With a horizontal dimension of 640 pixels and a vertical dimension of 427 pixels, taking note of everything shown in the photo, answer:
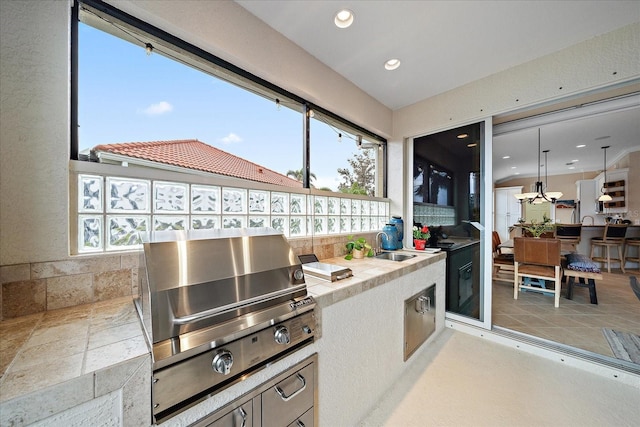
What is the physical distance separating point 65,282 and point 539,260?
4.69 meters

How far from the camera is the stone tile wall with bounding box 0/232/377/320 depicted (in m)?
0.91

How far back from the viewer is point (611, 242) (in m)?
4.64

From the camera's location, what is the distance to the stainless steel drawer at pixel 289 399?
0.93 meters

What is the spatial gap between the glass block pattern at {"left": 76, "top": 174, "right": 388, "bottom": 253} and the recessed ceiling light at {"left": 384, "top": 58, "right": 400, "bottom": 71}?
4.55ft

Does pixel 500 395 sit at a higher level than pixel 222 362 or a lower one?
lower

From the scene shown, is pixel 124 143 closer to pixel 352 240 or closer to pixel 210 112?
pixel 210 112

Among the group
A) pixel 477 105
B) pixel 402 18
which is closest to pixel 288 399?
pixel 402 18

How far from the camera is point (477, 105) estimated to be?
7.59 feet

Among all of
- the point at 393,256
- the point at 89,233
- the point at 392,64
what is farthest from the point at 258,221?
the point at 392,64

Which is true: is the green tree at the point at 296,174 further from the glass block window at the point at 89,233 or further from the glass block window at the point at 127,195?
the glass block window at the point at 89,233

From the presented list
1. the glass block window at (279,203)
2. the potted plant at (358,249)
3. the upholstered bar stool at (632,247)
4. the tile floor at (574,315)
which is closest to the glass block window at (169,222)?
the glass block window at (279,203)

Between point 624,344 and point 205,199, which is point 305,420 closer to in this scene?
point 205,199

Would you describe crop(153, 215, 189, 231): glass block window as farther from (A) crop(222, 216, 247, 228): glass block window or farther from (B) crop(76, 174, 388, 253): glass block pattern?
(A) crop(222, 216, 247, 228): glass block window

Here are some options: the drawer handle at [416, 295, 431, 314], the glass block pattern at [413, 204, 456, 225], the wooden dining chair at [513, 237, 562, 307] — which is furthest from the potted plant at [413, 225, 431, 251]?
the wooden dining chair at [513, 237, 562, 307]
